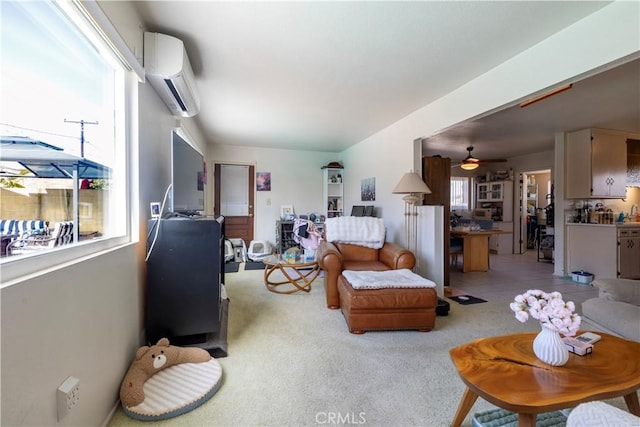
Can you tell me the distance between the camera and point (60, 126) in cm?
116

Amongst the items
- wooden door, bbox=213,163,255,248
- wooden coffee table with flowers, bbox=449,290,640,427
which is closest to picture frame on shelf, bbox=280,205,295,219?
wooden door, bbox=213,163,255,248

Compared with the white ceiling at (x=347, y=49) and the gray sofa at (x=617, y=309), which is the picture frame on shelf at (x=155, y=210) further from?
the gray sofa at (x=617, y=309)

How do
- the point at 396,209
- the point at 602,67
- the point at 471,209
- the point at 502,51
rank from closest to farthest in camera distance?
1. the point at 602,67
2. the point at 502,51
3. the point at 396,209
4. the point at 471,209

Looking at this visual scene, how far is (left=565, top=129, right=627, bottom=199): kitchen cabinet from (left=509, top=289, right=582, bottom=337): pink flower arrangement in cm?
427

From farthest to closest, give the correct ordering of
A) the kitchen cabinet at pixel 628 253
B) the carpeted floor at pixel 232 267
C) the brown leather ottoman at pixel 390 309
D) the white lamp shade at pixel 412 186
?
1. the carpeted floor at pixel 232 267
2. the kitchen cabinet at pixel 628 253
3. the white lamp shade at pixel 412 186
4. the brown leather ottoman at pixel 390 309

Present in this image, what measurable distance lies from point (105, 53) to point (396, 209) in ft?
11.9

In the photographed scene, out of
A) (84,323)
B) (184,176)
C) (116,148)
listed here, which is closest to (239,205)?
(184,176)

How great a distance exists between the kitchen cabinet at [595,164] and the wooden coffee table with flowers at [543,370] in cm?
398

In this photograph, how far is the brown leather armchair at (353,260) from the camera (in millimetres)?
2825

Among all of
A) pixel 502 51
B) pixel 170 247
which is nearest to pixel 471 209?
pixel 502 51

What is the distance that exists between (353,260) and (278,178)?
128 inches

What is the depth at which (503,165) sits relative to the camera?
7055 millimetres

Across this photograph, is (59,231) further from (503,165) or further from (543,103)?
(503,165)

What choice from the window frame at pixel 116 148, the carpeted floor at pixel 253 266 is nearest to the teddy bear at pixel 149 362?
the window frame at pixel 116 148
